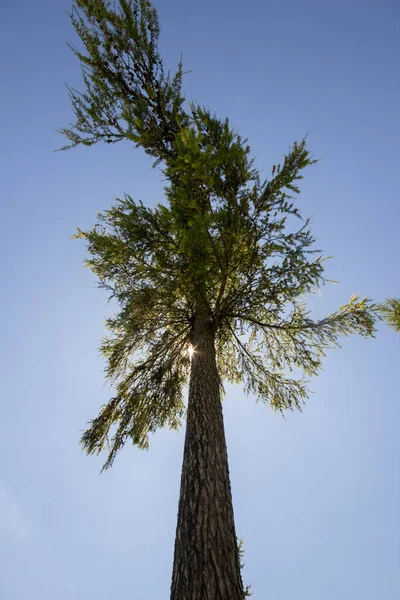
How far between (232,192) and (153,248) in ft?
5.49

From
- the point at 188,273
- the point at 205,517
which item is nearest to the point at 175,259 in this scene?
the point at 188,273

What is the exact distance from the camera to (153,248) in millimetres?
4934

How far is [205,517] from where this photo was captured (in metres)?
2.73

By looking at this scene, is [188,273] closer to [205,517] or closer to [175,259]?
[175,259]

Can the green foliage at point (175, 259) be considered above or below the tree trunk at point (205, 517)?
above

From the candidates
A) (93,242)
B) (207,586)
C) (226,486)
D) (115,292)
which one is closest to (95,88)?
(93,242)

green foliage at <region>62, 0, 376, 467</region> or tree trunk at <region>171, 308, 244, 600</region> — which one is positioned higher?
green foliage at <region>62, 0, 376, 467</region>

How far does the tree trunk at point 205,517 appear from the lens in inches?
90.0

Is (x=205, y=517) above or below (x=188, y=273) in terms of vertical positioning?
below

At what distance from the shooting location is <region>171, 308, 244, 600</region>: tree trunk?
→ 2.29 meters

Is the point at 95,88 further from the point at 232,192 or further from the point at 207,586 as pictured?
the point at 207,586

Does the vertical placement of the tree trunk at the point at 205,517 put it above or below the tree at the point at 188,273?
below

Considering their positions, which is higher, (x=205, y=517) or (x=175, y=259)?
(x=175, y=259)

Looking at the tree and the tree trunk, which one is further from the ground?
the tree
